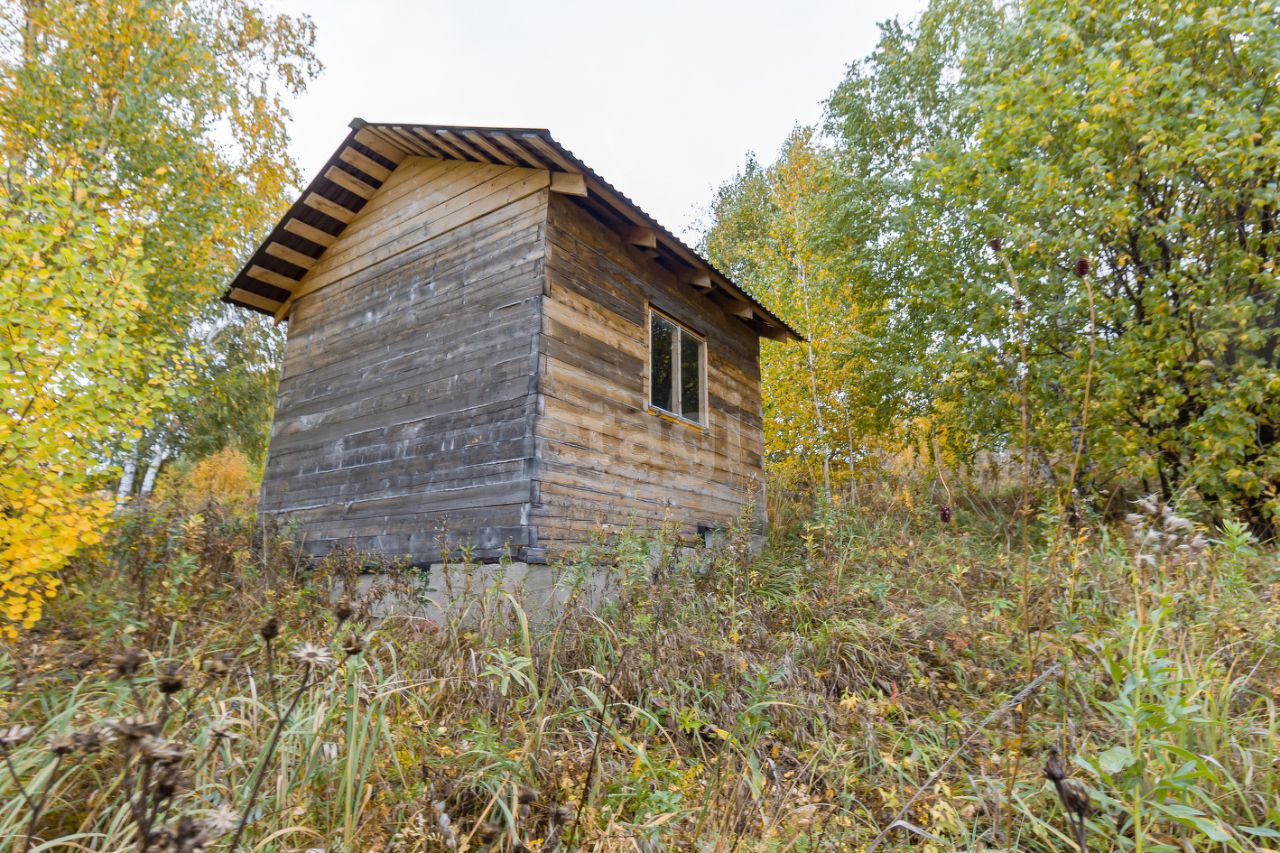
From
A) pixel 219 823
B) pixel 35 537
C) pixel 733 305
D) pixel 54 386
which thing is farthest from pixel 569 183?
pixel 219 823

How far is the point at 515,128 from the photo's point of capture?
645cm

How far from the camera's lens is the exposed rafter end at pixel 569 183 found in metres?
6.90

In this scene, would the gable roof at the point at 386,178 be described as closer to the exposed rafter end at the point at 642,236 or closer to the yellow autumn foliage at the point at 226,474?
the exposed rafter end at the point at 642,236

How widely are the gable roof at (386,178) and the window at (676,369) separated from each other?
32.4 inches

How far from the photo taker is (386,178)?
361 inches

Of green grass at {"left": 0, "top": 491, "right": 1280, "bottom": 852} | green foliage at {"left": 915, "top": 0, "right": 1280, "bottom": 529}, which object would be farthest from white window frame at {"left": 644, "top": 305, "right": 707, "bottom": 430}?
green foliage at {"left": 915, "top": 0, "right": 1280, "bottom": 529}

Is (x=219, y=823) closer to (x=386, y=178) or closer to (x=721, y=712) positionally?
(x=721, y=712)

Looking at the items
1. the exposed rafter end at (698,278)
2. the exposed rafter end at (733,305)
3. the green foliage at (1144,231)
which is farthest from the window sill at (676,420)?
the green foliage at (1144,231)

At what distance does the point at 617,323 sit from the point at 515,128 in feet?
8.03

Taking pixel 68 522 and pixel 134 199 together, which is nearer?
pixel 68 522

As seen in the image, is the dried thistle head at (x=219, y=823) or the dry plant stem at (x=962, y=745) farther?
the dry plant stem at (x=962, y=745)

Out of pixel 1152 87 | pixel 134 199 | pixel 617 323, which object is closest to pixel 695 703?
pixel 617 323

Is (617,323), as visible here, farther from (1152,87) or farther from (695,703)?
(1152,87)

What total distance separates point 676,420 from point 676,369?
2.63ft
